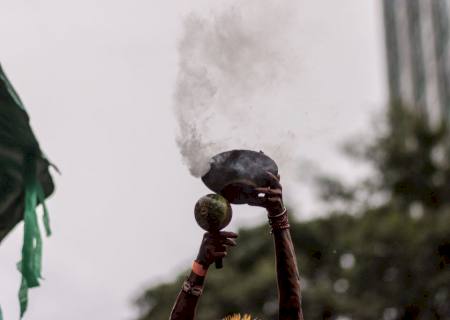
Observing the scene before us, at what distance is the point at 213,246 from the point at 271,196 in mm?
330

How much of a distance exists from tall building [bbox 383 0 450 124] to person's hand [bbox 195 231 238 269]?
30.8 meters

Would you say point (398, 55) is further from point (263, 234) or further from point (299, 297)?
point (299, 297)

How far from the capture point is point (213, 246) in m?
4.21

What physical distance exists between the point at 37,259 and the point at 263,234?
21.2m

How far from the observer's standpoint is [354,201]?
78.9 feet

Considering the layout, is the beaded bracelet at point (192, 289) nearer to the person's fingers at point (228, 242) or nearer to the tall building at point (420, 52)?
the person's fingers at point (228, 242)

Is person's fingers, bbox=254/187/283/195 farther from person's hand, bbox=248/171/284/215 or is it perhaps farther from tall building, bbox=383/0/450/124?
tall building, bbox=383/0/450/124

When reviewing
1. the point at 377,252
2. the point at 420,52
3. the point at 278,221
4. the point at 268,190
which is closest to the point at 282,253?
the point at 278,221

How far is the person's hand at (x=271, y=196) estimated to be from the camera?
171 inches

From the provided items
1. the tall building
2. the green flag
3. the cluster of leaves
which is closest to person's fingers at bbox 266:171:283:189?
the green flag

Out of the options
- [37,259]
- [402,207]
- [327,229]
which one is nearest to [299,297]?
[37,259]

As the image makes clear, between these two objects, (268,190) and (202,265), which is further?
(268,190)

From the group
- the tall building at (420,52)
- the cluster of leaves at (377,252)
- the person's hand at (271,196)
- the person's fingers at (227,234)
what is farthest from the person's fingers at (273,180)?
the tall building at (420,52)

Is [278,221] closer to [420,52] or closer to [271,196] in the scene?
[271,196]
